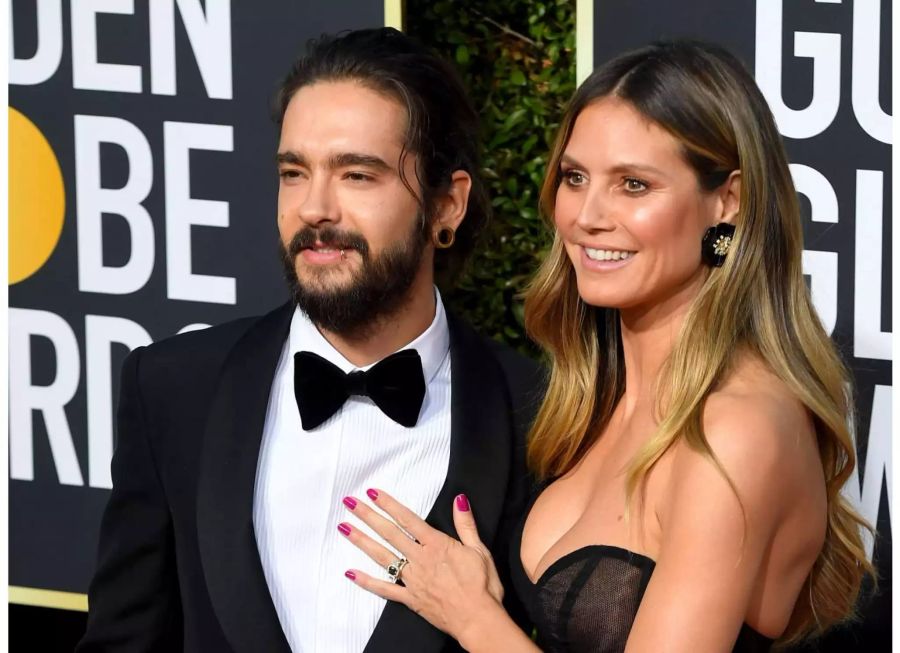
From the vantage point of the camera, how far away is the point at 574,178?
8.36 feet

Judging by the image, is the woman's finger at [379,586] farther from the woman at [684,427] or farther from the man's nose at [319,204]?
the man's nose at [319,204]

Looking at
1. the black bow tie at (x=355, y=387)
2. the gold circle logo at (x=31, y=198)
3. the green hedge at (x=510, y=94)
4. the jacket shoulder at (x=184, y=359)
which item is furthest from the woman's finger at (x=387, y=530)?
the gold circle logo at (x=31, y=198)

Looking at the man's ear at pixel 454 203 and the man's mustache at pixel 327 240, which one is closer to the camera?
the man's mustache at pixel 327 240

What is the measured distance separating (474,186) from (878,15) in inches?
43.0

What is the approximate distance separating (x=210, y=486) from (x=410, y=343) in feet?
1.74

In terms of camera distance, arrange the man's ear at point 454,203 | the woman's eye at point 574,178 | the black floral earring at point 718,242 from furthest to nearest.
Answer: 1. the man's ear at point 454,203
2. the woman's eye at point 574,178
3. the black floral earring at point 718,242

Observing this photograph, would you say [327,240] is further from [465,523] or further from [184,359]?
[465,523]

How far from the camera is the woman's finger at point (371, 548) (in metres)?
2.58

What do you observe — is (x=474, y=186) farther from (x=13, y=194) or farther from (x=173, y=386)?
(x=13, y=194)

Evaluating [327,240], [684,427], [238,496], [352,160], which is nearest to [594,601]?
[684,427]

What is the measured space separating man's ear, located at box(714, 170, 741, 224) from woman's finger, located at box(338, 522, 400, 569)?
917 millimetres

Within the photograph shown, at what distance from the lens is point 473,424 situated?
2.69 meters

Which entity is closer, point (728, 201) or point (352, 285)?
point (728, 201)

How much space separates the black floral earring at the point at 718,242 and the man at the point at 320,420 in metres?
0.59
